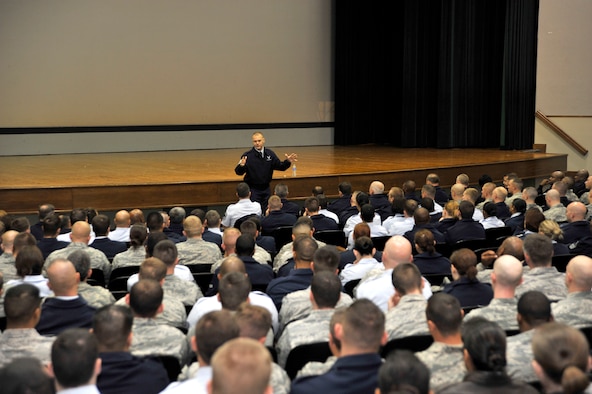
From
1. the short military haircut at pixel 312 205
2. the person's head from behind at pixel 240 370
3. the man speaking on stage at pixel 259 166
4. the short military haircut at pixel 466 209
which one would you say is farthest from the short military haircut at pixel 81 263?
the man speaking on stage at pixel 259 166

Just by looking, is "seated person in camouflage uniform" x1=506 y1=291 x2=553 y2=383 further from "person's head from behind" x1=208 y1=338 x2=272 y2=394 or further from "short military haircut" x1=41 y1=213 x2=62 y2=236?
"short military haircut" x1=41 y1=213 x2=62 y2=236

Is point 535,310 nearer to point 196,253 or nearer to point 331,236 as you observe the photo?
point 196,253

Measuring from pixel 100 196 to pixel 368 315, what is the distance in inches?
286

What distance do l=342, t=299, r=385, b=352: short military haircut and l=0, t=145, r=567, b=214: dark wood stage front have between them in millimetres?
7186

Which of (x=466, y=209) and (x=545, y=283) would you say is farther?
(x=466, y=209)

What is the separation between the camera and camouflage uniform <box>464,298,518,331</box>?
378cm

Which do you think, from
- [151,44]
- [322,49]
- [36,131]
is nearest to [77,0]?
[151,44]

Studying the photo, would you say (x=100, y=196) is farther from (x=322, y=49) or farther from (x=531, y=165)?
(x=322, y=49)

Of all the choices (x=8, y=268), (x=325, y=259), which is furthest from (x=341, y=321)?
(x=8, y=268)

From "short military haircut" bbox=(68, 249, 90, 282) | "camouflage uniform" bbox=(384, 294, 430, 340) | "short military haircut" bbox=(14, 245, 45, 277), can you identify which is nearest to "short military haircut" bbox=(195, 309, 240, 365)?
"camouflage uniform" bbox=(384, 294, 430, 340)

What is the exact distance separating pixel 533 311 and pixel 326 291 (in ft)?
3.17

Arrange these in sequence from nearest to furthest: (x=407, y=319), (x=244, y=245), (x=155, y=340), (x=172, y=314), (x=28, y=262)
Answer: (x=155, y=340)
(x=407, y=319)
(x=172, y=314)
(x=28, y=262)
(x=244, y=245)

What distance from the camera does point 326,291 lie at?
12.1ft

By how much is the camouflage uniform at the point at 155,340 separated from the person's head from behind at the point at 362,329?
90cm
